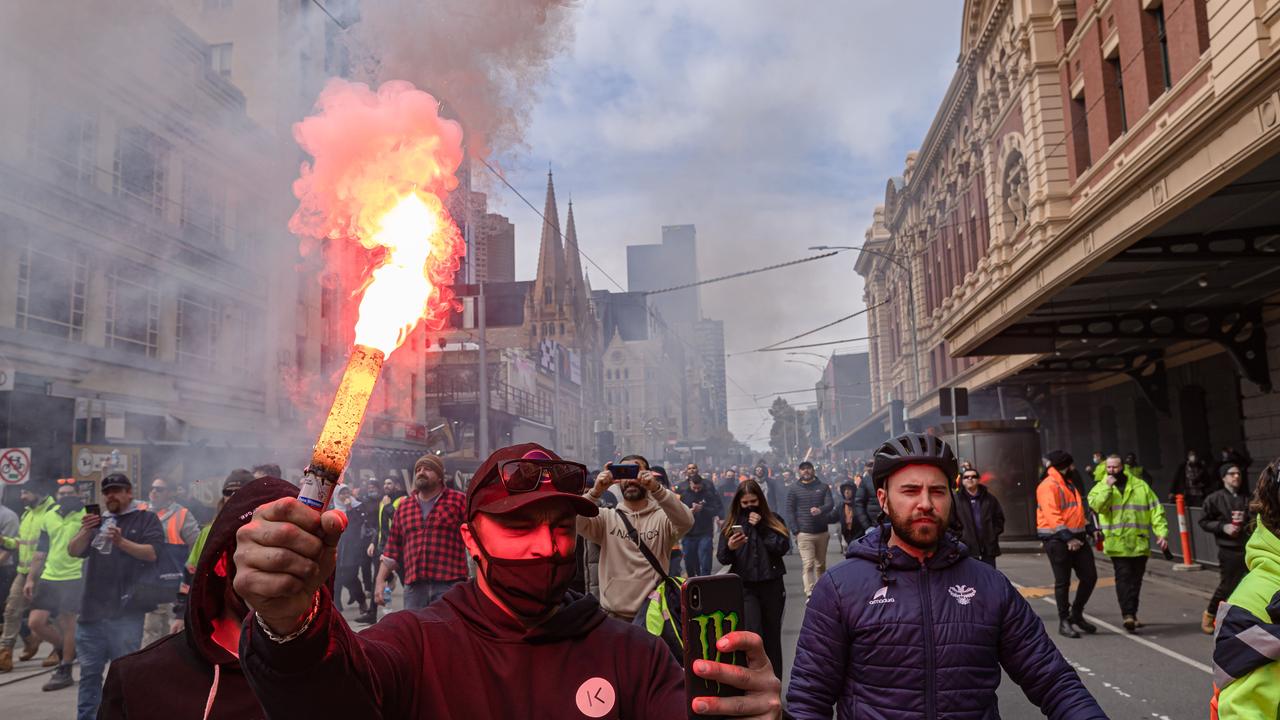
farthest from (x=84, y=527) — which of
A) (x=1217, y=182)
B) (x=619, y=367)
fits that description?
(x=619, y=367)

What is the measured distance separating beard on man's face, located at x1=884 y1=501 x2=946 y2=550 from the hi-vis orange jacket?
7446mm

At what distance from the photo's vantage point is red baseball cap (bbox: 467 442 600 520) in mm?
2281

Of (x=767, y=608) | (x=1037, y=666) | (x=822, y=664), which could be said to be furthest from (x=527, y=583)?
(x=767, y=608)

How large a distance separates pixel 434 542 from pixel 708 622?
7.16 metres

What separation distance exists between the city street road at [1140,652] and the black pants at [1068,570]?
0.34 m

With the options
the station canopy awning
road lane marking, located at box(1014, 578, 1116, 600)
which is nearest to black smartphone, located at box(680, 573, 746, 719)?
the station canopy awning

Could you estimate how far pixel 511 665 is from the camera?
7.04 ft

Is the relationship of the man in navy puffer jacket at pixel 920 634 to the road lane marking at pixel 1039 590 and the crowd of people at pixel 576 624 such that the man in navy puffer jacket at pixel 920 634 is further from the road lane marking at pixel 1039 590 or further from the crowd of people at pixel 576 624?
the road lane marking at pixel 1039 590

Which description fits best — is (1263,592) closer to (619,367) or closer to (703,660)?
(703,660)

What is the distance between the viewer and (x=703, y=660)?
4.25 ft

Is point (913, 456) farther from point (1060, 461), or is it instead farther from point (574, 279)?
point (574, 279)

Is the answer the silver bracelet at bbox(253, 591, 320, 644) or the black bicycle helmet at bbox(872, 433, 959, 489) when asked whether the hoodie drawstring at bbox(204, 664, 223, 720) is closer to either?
the silver bracelet at bbox(253, 591, 320, 644)

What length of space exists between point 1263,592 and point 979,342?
17.2 m

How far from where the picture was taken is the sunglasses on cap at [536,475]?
2324 mm
